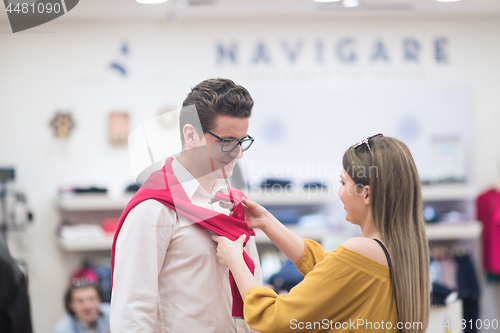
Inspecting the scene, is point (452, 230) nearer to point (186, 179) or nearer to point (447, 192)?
point (447, 192)

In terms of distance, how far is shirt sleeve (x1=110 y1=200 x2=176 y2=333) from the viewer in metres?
1.20

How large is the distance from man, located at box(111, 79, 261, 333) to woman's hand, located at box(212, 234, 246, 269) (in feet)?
0.12

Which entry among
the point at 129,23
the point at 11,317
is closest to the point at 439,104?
the point at 129,23

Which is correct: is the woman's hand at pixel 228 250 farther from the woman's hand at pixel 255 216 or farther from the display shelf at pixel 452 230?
the display shelf at pixel 452 230

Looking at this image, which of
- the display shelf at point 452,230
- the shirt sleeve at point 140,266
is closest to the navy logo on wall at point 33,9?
the shirt sleeve at point 140,266

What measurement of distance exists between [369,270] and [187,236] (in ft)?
1.79

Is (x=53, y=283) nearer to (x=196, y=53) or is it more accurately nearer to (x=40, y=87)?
(x=40, y=87)

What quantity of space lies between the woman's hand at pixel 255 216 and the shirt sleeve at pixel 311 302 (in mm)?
352

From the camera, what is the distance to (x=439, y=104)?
4078mm

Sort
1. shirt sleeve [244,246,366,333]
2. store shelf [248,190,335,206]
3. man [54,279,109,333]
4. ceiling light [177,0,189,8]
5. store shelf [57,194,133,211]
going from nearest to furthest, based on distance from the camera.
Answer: shirt sleeve [244,246,366,333]
man [54,279,109,333]
ceiling light [177,0,189,8]
store shelf [57,194,133,211]
store shelf [248,190,335,206]

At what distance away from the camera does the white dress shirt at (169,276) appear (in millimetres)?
1204

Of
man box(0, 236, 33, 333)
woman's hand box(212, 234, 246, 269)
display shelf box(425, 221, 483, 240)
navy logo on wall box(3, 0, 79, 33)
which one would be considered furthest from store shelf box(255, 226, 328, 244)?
man box(0, 236, 33, 333)

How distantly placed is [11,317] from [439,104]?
4.04 metres

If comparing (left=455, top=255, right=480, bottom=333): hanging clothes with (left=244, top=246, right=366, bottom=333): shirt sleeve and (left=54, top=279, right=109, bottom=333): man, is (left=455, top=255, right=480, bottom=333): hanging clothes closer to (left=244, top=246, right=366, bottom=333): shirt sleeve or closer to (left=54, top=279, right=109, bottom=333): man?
(left=54, top=279, right=109, bottom=333): man
